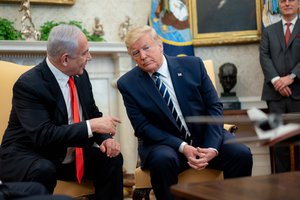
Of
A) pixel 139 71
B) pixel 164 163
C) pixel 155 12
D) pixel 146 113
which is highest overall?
pixel 155 12

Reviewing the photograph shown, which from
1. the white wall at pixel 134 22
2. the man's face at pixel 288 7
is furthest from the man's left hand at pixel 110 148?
the man's face at pixel 288 7

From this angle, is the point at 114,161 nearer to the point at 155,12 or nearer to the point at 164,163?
the point at 164,163

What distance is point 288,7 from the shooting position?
4.10m

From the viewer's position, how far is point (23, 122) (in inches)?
95.8

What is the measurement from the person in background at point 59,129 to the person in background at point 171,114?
0.25 m

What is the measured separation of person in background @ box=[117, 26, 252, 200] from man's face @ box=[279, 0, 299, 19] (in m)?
1.60

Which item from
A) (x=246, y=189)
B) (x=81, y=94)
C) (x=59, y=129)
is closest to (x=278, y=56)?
(x=81, y=94)

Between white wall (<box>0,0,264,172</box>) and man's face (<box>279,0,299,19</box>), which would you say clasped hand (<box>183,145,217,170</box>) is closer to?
white wall (<box>0,0,264,172</box>)

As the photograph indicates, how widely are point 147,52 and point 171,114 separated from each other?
1.41 ft

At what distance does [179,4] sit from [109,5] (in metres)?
0.76

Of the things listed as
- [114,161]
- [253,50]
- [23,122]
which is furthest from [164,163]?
[253,50]

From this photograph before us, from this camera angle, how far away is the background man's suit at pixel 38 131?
7.85 feet

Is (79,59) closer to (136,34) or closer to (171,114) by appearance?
(136,34)

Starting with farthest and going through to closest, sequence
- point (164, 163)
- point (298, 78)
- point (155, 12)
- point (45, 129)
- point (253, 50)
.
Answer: point (253, 50), point (155, 12), point (298, 78), point (164, 163), point (45, 129)
